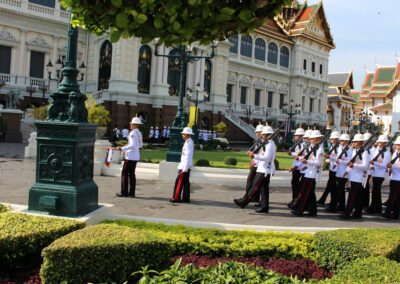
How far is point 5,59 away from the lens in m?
28.8

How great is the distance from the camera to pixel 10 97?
2383cm

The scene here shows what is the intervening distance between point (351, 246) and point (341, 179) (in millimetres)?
5255

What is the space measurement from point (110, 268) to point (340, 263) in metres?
2.42

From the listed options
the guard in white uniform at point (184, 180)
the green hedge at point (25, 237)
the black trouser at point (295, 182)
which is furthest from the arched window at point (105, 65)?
the green hedge at point (25, 237)

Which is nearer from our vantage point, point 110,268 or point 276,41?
point 110,268

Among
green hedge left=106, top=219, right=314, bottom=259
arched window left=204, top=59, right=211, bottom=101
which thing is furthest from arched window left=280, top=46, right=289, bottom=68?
green hedge left=106, top=219, right=314, bottom=259

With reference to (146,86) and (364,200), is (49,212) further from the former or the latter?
(146,86)

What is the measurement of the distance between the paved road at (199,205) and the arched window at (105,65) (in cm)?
1962

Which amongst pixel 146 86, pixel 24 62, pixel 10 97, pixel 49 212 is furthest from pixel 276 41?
pixel 49 212

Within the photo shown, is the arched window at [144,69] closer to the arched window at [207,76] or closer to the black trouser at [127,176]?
the arched window at [207,76]

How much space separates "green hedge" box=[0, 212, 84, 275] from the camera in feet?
11.2

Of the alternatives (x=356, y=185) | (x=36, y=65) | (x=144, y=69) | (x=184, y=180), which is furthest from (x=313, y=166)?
(x=36, y=65)

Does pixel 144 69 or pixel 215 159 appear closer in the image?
pixel 215 159

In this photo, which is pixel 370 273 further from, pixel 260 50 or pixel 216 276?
pixel 260 50
